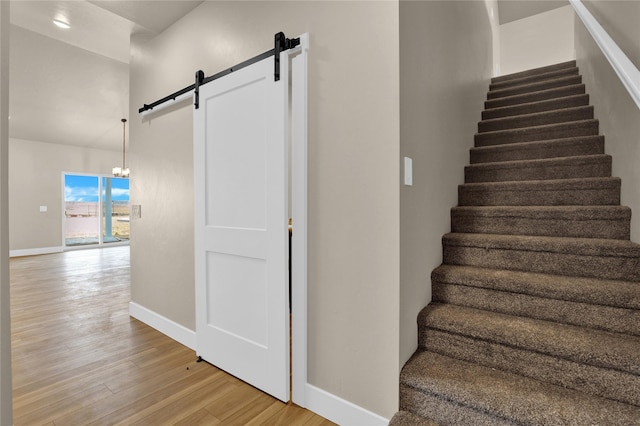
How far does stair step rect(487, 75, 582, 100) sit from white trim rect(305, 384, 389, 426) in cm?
383

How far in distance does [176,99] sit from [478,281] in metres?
2.67

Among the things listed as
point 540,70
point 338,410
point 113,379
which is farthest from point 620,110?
point 113,379

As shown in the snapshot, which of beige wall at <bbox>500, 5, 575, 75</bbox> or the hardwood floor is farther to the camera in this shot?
beige wall at <bbox>500, 5, 575, 75</bbox>

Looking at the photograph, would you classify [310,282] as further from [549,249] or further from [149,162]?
[149,162]

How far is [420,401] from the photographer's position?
1.44 meters

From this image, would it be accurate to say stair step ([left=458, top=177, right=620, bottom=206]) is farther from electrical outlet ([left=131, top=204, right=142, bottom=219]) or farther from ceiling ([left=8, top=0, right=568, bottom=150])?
electrical outlet ([left=131, top=204, right=142, bottom=219])

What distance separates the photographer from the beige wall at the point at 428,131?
5.11ft

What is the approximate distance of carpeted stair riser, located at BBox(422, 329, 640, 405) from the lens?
50.3 inches

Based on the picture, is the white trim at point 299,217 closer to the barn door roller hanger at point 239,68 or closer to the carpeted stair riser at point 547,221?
the barn door roller hanger at point 239,68

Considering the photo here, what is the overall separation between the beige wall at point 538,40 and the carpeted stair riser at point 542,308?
6.09 meters

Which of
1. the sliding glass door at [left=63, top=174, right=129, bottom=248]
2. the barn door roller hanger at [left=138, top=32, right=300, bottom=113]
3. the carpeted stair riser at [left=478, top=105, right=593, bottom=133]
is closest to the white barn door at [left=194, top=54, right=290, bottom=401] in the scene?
the barn door roller hanger at [left=138, top=32, right=300, bottom=113]

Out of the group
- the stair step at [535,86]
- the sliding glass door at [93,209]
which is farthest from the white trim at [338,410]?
the sliding glass door at [93,209]

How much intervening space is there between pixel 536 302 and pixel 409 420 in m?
0.92

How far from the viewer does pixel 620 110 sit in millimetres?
2062
